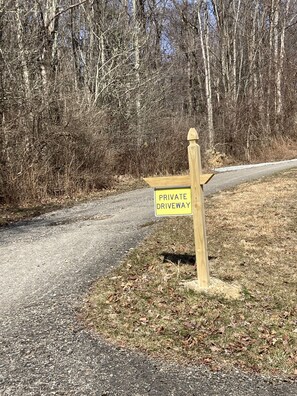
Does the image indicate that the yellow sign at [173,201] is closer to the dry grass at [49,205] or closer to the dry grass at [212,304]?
the dry grass at [212,304]

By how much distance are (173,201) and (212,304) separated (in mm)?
1112

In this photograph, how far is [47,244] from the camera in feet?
21.9

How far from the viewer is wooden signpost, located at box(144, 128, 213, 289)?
4223mm

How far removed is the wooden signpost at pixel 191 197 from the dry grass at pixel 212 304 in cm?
44

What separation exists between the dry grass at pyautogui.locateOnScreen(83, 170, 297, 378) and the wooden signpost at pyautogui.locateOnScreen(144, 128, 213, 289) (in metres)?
0.44

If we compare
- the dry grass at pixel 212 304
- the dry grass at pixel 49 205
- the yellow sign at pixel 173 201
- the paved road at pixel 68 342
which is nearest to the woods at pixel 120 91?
the dry grass at pixel 49 205

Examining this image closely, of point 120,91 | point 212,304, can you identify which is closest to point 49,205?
point 212,304

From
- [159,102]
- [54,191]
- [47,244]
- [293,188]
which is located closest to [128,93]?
[159,102]

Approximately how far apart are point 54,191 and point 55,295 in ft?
25.1

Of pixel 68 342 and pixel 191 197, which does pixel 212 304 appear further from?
pixel 68 342

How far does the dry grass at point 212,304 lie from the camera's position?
135 inches

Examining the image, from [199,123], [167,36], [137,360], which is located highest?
[167,36]

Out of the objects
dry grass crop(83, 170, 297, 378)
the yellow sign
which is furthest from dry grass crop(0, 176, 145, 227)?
the yellow sign

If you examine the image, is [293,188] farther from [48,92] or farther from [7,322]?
[7,322]
